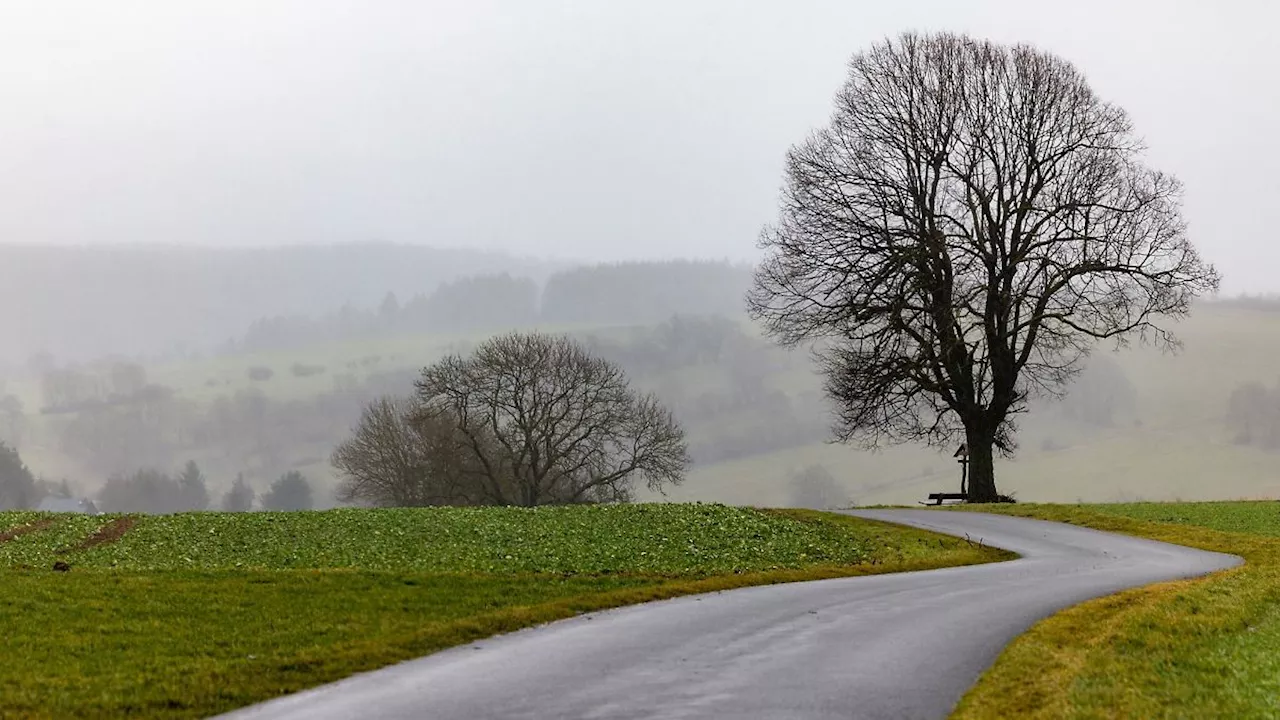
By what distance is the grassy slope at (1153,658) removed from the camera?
472 inches

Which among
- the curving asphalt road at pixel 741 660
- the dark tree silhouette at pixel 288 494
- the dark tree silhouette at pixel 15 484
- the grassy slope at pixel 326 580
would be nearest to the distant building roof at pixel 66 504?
the dark tree silhouette at pixel 15 484

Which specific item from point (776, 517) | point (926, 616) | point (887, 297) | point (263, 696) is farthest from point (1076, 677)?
point (887, 297)

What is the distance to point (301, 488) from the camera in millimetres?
111812

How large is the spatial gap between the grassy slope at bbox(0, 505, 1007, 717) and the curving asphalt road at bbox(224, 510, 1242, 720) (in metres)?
1.21

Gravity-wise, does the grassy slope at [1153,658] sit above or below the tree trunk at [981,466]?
below

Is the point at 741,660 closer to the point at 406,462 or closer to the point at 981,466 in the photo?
the point at 981,466

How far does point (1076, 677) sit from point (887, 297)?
34826 mm

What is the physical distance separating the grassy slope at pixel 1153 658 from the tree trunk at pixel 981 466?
24205 millimetres

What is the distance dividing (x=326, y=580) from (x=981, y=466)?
3479 centimetres

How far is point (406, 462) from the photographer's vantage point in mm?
80750

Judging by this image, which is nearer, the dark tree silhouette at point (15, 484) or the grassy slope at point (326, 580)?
the grassy slope at point (326, 580)

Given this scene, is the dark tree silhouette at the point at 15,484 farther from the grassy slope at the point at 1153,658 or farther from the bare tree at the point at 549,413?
the grassy slope at the point at 1153,658

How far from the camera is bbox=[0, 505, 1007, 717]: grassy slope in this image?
49.0ft

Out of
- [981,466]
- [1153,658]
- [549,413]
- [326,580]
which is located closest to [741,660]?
[1153,658]
